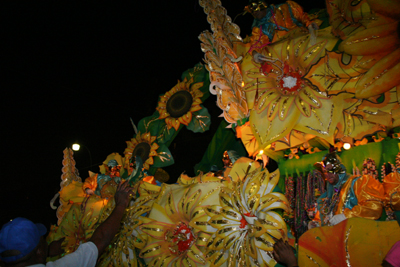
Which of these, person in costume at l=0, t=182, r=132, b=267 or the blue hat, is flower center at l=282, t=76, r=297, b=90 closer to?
person in costume at l=0, t=182, r=132, b=267

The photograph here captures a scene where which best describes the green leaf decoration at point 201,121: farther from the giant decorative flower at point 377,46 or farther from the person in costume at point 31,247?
the giant decorative flower at point 377,46

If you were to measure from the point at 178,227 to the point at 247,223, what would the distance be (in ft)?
1.15

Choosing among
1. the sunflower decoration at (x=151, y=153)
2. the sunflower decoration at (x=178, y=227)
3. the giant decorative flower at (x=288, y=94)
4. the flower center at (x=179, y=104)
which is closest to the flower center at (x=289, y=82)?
the giant decorative flower at (x=288, y=94)

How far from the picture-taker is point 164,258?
119cm

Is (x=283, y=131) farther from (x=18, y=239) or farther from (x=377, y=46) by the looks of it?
(x=18, y=239)

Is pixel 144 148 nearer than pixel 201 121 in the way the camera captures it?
No

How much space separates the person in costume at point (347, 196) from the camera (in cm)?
113

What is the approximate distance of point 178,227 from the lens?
1.19m

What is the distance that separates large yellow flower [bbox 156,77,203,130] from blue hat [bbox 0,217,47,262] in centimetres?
119

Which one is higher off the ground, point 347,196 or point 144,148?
point 144,148

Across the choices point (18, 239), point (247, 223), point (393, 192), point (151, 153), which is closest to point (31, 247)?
point (18, 239)

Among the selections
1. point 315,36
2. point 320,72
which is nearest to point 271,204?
point 320,72

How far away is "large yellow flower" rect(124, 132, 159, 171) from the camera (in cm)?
216

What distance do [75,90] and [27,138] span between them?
1.12 meters
